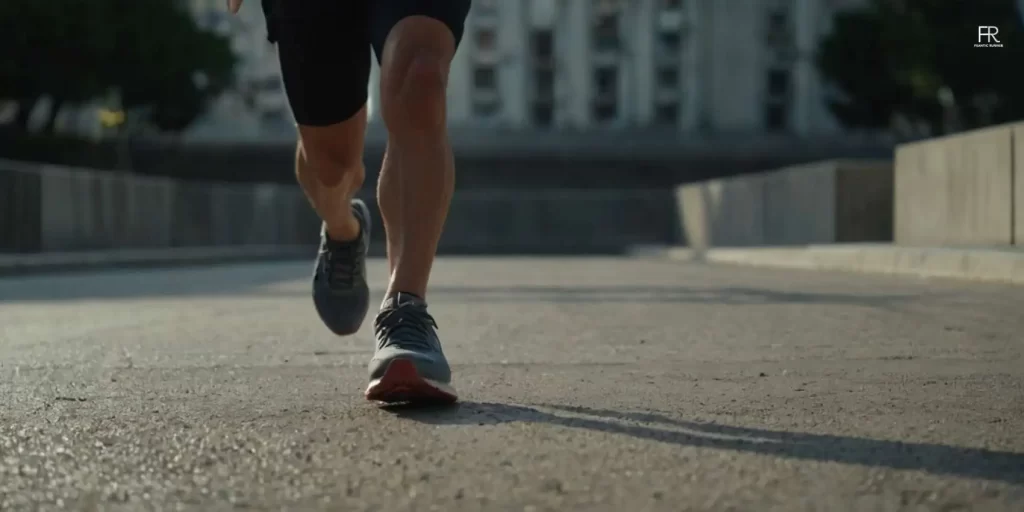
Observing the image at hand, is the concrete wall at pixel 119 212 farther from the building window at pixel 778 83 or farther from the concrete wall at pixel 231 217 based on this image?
the building window at pixel 778 83

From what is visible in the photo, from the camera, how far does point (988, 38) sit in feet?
162

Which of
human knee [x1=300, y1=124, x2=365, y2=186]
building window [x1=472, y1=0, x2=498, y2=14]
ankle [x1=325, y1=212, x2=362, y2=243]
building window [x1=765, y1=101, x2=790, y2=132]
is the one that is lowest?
ankle [x1=325, y1=212, x2=362, y2=243]

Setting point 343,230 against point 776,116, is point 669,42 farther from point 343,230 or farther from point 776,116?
point 343,230

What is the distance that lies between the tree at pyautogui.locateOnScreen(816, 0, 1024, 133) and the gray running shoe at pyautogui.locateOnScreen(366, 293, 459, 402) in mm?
49228

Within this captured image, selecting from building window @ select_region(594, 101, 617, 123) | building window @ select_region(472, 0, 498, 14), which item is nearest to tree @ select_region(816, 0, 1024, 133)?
building window @ select_region(594, 101, 617, 123)

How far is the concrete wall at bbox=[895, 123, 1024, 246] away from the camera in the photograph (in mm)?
11648

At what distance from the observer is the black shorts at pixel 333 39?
3428 millimetres

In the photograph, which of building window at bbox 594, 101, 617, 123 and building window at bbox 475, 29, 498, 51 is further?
building window at bbox 594, 101, 617, 123

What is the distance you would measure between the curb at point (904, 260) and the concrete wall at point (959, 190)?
43 centimetres

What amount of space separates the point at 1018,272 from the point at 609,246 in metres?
27.2

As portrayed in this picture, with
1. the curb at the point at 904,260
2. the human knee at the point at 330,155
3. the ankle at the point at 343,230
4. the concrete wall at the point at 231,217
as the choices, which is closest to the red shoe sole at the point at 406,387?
the human knee at the point at 330,155

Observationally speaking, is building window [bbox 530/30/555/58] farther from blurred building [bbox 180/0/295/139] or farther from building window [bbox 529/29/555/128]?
blurred building [bbox 180/0/295/139]

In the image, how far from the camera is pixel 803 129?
74562 millimetres

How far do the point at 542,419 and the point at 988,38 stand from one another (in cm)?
4959
